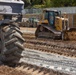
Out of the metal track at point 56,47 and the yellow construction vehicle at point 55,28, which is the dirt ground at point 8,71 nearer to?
the metal track at point 56,47

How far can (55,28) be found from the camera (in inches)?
974

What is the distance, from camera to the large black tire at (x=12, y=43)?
9.30 m

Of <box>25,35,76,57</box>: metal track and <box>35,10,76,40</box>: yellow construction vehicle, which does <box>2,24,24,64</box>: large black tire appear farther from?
<box>35,10,76,40</box>: yellow construction vehicle

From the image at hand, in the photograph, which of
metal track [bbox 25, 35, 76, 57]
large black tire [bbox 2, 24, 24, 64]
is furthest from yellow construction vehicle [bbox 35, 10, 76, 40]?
large black tire [bbox 2, 24, 24, 64]

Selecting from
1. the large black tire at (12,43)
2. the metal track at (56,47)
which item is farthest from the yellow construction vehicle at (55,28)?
the large black tire at (12,43)

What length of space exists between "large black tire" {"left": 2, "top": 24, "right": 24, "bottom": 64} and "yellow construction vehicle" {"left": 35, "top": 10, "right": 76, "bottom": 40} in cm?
1429

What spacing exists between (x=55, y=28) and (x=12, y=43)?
15.5 metres

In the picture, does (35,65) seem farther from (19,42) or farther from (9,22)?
(9,22)

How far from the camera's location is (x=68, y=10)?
40.8 m

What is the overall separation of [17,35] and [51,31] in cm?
1491

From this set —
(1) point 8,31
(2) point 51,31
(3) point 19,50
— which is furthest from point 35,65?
(2) point 51,31

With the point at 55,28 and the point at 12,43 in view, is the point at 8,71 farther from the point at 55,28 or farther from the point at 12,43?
the point at 55,28

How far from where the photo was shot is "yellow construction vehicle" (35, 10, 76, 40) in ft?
78.8

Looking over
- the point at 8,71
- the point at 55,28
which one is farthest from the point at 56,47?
the point at 8,71
